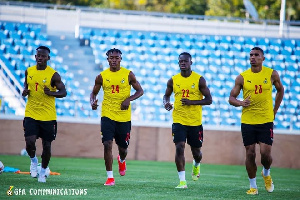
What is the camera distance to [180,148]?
39.7ft

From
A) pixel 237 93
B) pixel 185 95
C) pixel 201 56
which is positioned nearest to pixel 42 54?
pixel 185 95

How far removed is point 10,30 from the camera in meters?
28.2

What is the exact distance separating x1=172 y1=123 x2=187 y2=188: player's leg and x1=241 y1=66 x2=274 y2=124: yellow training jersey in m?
1.19

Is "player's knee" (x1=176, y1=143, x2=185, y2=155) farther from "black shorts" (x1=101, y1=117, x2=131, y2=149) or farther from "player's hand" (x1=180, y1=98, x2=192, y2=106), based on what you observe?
"black shorts" (x1=101, y1=117, x2=131, y2=149)

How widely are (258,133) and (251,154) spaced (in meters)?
0.38

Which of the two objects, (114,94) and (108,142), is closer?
(108,142)

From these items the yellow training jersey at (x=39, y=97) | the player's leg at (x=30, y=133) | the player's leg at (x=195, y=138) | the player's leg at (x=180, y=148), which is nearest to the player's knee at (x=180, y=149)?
the player's leg at (x=180, y=148)

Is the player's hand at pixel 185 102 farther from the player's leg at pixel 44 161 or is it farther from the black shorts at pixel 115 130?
the player's leg at pixel 44 161

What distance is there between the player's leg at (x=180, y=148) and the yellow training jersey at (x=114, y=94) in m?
1.06

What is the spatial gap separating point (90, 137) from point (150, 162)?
223 cm

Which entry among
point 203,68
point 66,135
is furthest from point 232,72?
point 66,135

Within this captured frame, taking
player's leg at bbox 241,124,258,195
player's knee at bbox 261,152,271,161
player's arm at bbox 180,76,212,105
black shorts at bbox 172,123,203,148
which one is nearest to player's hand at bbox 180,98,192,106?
player's arm at bbox 180,76,212,105

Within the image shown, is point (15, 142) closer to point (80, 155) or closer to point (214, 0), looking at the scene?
point (80, 155)

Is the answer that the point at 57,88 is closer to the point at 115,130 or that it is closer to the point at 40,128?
the point at 40,128
